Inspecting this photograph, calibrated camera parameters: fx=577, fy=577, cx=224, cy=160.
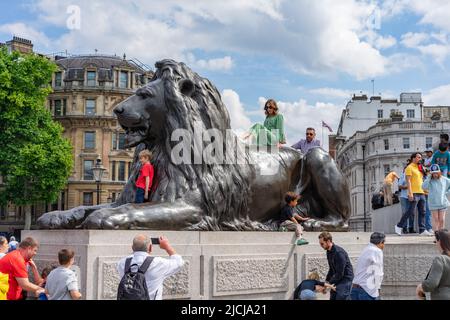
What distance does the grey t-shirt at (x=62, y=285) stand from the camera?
5.79 meters

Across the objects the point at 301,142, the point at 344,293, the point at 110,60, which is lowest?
the point at 344,293

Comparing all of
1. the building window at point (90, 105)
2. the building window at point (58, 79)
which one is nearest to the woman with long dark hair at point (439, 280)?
the building window at point (90, 105)

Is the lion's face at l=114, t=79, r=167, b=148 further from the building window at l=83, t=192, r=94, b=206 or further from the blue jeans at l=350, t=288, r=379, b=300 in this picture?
the building window at l=83, t=192, r=94, b=206

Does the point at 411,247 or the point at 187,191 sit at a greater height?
the point at 187,191

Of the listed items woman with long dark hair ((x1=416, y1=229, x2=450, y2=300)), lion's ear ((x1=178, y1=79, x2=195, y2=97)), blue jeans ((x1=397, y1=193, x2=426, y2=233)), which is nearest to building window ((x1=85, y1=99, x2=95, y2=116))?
blue jeans ((x1=397, y1=193, x2=426, y2=233))

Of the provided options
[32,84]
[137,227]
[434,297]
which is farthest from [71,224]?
[32,84]

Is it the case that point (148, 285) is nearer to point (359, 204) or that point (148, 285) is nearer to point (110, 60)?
point (110, 60)

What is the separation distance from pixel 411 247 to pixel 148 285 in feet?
19.3

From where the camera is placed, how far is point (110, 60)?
69438 millimetres

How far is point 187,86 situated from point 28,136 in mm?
38365

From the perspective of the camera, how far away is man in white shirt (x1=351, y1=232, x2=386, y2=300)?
7.50 meters

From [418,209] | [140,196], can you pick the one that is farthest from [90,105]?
[140,196]

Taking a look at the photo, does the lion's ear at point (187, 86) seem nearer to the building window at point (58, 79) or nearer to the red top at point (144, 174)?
the red top at point (144, 174)

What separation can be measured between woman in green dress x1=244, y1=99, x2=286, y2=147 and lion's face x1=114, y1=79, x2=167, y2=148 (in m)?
2.05
